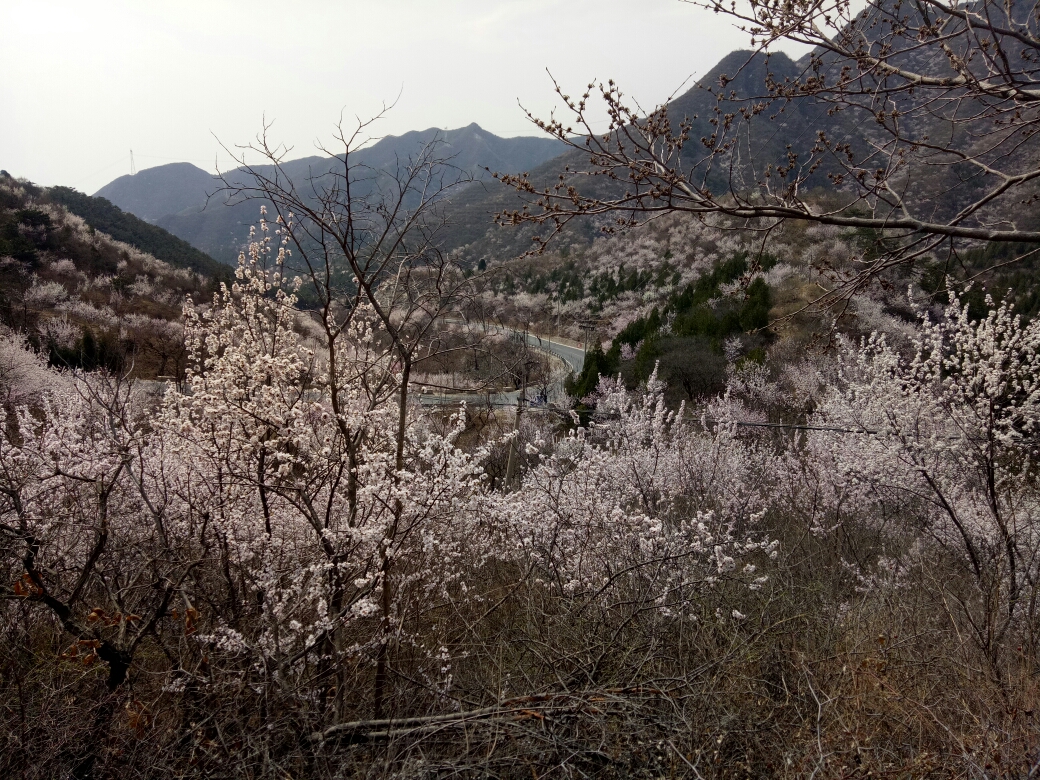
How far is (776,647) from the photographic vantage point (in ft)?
14.3

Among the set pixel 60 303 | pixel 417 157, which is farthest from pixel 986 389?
pixel 60 303

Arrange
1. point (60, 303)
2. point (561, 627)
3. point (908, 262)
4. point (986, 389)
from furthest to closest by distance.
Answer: point (60, 303)
point (986, 389)
point (561, 627)
point (908, 262)

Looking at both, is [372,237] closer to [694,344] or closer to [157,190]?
[694,344]

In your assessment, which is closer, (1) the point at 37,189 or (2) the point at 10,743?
(2) the point at 10,743

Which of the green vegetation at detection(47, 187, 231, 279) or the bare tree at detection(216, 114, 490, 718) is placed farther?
the green vegetation at detection(47, 187, 231, 279)

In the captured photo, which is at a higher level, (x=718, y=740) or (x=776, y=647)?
(x=718, y=740)

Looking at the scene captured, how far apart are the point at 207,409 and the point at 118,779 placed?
11.1 feet

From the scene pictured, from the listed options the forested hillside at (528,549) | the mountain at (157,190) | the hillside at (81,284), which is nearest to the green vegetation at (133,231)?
the hillside at (81,284)

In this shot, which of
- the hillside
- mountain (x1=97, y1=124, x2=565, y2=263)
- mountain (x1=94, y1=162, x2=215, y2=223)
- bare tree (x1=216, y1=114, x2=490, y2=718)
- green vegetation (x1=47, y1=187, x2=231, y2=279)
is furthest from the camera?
mountain (x1=94, y1=162, x2=215, y2=223)

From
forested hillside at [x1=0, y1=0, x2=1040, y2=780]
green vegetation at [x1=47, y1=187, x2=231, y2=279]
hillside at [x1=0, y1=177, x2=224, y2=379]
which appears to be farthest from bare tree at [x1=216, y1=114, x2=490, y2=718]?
green vegetation at [x1=47, y1=187, x2=231, y2=279]

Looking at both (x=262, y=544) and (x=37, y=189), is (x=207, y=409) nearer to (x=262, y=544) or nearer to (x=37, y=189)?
(x=262, y=544)

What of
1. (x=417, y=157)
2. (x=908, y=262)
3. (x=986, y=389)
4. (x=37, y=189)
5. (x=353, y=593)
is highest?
(x=37, y=189)

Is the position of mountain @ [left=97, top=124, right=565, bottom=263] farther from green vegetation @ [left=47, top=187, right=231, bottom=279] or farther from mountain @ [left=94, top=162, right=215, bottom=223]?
green vegetation @ [left=47, top=187, right=231, bottom=279]

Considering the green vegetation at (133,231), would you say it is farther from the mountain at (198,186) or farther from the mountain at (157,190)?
the mountain at (157,190)
